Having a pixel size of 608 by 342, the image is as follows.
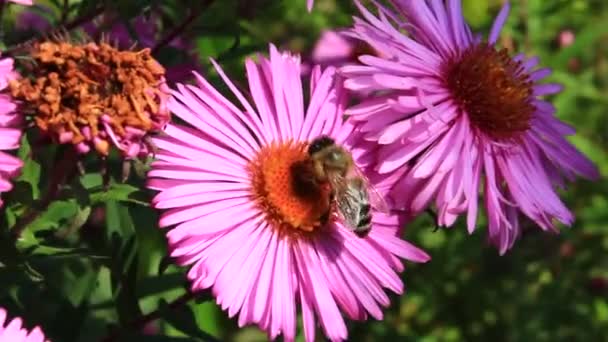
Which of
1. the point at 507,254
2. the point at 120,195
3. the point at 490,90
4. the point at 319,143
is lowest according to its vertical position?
the point at 507,254

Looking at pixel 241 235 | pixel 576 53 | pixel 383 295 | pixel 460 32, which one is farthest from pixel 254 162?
pixel 576 53

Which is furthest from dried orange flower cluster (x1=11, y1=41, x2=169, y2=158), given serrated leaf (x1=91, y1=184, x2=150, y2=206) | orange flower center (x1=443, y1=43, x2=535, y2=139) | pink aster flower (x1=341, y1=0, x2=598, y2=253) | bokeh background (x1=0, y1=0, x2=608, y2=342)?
bokeh background (x1=0, y1=0, x2=608, y2=342)

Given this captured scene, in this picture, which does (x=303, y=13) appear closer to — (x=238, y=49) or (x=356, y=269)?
(x=238, y=49)

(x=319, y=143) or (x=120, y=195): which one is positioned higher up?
(x=120, y=195)

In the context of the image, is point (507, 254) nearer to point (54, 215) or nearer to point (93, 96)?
point (54, 215)

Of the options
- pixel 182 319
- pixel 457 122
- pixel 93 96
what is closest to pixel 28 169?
pixel 93 96

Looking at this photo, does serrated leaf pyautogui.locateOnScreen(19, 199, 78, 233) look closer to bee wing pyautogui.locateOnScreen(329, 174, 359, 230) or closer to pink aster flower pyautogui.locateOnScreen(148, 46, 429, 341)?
pink aster flower pyautogui.locateOnScreen(148, 46, 429, 341)
